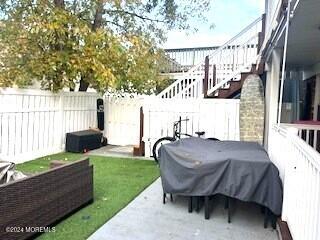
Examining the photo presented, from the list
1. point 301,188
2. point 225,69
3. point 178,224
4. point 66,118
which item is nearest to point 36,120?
point 66,118

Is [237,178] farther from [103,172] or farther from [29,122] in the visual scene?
[29,122]

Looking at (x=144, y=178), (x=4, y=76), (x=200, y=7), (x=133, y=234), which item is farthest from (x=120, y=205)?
(x=200, y=7)

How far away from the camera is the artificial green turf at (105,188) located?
362 centimetres

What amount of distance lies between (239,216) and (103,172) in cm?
301

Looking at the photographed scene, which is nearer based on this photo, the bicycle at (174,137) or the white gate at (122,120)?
the bicycle at (174,137)

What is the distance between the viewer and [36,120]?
754cm

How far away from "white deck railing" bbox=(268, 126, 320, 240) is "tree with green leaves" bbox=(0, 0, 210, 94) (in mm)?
5350

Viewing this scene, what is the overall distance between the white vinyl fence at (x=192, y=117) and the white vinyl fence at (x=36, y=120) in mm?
2183

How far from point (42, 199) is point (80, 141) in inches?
208

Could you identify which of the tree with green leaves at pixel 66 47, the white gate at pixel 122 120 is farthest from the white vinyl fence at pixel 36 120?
the white gate at pixel 122 120

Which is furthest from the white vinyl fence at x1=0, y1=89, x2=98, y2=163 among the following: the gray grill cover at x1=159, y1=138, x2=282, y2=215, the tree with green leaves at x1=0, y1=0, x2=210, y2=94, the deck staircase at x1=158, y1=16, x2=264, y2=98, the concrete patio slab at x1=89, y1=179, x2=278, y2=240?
the gray grill cover at x1=159, y1=138, x2=282, y2=215

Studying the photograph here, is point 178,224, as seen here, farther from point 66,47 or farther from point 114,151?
point 66,47

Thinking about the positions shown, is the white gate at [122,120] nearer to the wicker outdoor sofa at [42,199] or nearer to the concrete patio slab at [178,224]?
the concrete patio slab at [178,224]

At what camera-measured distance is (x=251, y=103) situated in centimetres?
761
